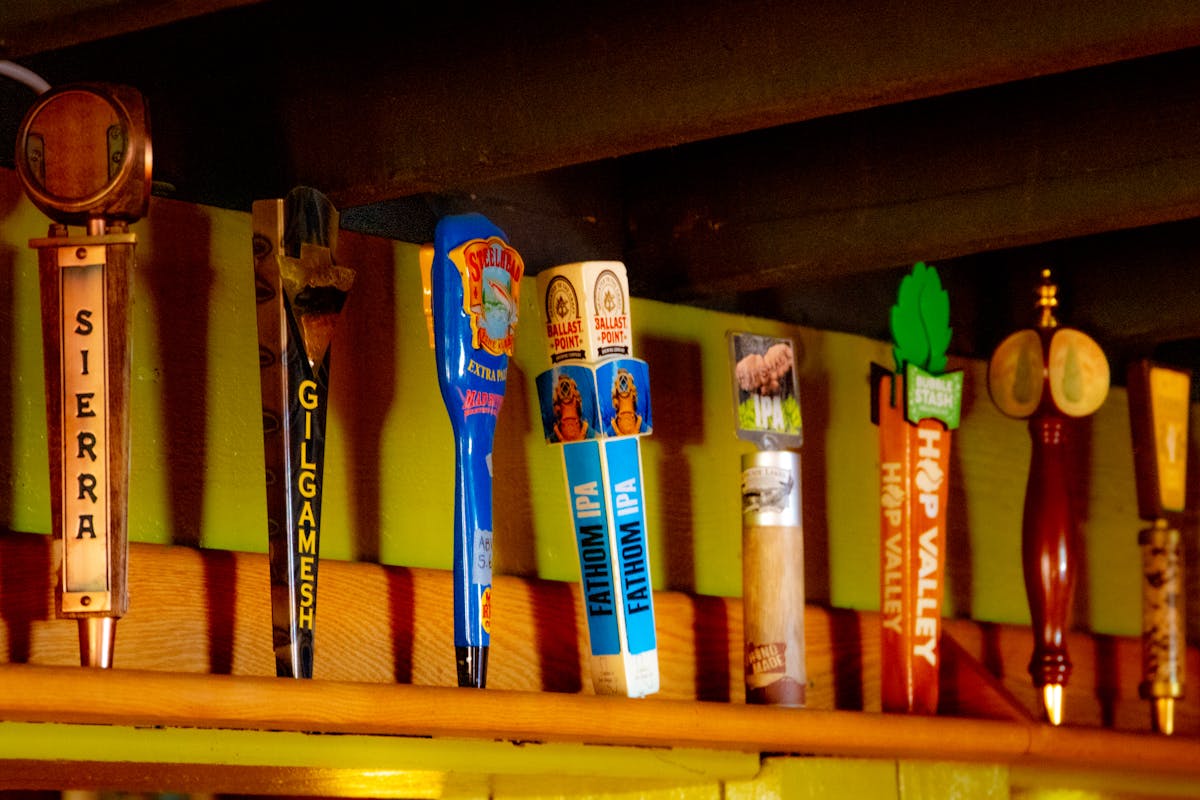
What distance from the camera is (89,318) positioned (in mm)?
1181

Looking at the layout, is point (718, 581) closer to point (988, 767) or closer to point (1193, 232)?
point (988, 767)

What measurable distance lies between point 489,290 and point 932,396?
0.58m

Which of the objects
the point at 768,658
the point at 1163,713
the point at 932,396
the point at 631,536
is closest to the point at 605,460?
the point at 631,536

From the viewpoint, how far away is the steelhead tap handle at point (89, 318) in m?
1.16

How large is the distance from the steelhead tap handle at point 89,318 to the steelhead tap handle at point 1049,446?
1.08 m

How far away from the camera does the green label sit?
5.84 ft

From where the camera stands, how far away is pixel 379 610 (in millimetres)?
1548

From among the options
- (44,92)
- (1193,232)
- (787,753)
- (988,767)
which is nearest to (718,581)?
(787,753)

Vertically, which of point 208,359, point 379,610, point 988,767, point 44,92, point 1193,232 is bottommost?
point 988,767

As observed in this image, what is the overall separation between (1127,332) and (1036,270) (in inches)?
6.4

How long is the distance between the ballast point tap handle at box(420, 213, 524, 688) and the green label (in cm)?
53

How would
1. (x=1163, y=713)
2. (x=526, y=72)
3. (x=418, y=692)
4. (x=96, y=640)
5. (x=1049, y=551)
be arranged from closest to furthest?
(x=96, y=640) < (x=418, y=692) < (x=526, y=72) < (x=1049, y=551) < (x=1163, y=713)

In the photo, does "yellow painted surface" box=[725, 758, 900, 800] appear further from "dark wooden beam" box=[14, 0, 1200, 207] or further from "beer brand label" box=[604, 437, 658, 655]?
"dark wooden beam" box=[14, 0, 1200, 207]

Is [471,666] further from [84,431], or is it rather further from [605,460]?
[84,431]
